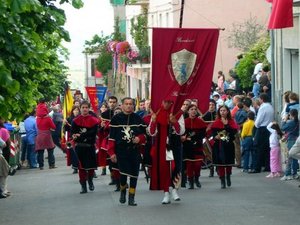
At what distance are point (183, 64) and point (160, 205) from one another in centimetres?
237

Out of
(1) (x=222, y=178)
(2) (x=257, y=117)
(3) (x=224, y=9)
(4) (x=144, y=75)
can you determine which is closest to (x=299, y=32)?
(2) (x=257, y=117)

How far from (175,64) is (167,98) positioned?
0.58 m

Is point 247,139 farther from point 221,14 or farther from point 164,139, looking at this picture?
point 221,14

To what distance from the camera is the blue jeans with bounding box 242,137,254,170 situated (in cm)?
2494

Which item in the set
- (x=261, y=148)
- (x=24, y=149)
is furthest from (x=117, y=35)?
(x=261, y=148)

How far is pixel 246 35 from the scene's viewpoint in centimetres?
4088

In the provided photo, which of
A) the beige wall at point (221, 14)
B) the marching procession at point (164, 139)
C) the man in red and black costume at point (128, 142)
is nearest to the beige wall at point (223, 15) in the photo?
the beige wall at point (221, 14)

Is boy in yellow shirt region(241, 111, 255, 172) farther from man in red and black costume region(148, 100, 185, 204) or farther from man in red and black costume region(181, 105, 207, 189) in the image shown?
man in red and black costume region(148, 100, 185, 204)

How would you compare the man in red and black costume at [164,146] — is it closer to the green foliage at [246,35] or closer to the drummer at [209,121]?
the drummer at [209,121]

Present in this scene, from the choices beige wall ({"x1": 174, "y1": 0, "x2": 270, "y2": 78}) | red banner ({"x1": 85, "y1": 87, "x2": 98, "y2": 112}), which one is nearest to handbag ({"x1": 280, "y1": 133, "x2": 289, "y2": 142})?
red banner ({"x1": 85, "y1": 87, "x2": 98, "y2": 112})

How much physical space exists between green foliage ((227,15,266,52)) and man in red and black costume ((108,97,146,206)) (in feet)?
74.2

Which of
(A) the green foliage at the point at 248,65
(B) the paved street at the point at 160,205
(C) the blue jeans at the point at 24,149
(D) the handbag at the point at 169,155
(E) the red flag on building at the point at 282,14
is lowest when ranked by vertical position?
(B) the paved street at the point at 160,205

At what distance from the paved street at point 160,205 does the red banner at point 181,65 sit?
5.72 feet

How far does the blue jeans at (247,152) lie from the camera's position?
81.8 ft
